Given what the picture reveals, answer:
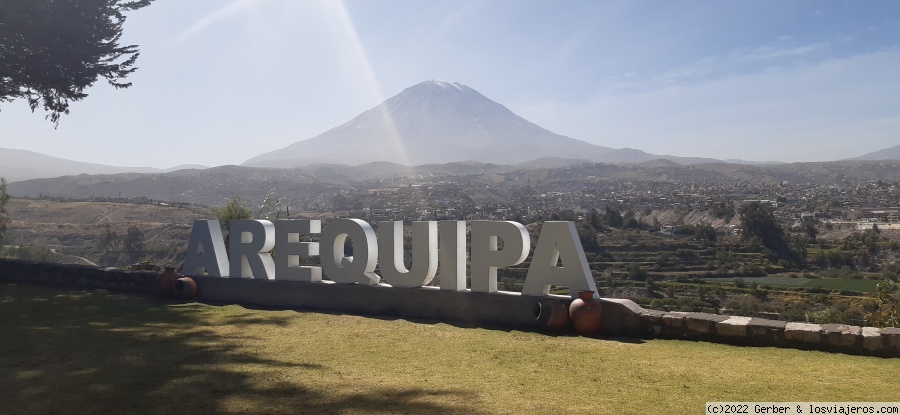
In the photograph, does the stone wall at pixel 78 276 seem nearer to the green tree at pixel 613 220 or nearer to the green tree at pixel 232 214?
the green tree at pixel 232 214

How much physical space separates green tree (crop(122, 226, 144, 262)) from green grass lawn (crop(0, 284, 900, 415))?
36.7 metres

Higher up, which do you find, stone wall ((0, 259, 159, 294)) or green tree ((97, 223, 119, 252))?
stone wall ((0, 259, 159, 294))

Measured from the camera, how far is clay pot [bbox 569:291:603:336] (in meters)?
10.4

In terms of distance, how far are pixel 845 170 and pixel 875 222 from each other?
84.5 meters

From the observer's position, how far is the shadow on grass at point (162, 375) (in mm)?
→ 6324

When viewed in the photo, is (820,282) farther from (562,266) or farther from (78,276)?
(78,276)

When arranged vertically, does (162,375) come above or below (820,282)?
above

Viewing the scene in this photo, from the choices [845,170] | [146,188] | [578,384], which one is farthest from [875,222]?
[146,188]

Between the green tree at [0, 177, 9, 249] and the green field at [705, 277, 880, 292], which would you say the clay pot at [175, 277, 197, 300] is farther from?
the green field at [705, 277, 880, 292]

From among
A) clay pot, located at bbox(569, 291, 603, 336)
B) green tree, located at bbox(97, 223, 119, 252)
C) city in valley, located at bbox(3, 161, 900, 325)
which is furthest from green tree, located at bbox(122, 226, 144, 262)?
clay pot, located at bbox(569, 291, 603, 336)

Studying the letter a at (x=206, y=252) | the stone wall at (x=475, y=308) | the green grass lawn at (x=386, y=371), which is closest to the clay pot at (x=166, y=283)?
the letter a at (x=206, y=252)

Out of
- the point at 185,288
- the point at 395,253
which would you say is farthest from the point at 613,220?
the point at 185,288

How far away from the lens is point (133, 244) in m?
47.4

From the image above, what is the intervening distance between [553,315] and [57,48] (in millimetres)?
18479
